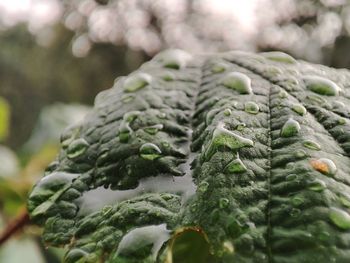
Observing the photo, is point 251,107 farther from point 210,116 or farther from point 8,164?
point 8,164

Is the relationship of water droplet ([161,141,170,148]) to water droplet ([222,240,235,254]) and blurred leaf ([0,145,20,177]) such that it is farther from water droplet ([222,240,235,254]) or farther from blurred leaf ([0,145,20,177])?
blurred leaf ([0,145,20,177])

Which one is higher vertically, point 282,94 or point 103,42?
point 282,94

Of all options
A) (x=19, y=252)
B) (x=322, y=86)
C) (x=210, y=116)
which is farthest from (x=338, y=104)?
(x=19, y=252)

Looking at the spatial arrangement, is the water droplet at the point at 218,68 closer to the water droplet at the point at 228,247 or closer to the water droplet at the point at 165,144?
the water droplet at the point at 165,144

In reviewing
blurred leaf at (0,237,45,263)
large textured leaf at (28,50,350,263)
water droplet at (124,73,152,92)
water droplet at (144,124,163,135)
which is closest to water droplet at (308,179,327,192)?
large textured leaf at (28,50,350,263)

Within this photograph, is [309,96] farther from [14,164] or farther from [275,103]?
[14,164]

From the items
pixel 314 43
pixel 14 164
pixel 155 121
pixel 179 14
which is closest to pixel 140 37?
pixel 179 14
